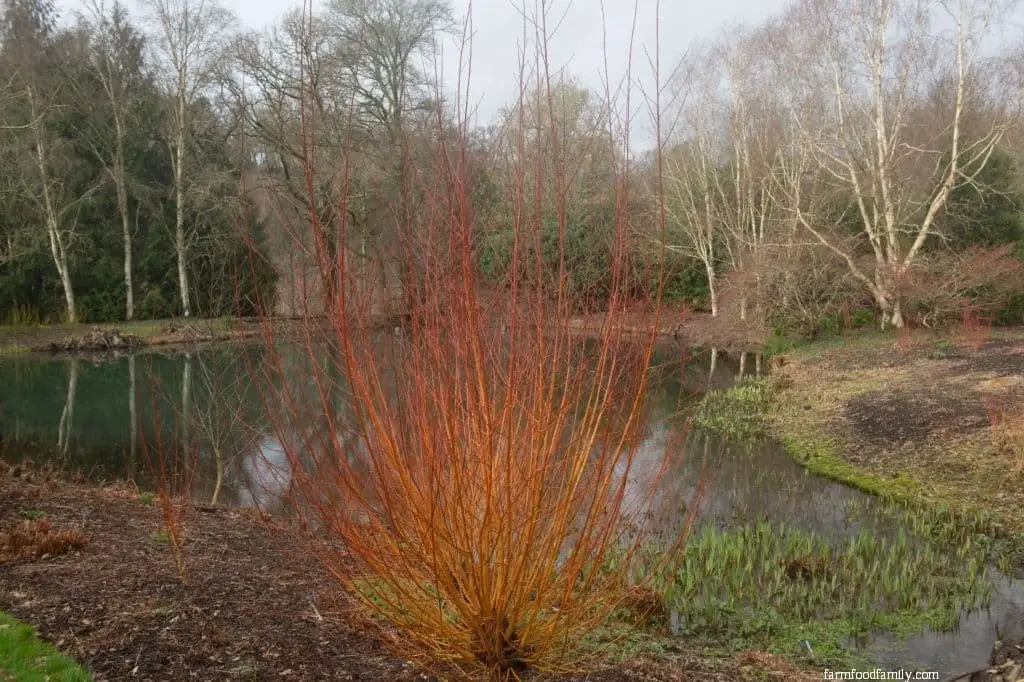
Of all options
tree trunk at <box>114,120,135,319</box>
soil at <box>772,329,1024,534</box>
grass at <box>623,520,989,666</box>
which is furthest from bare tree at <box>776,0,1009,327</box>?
tree trunk at <box>114,120,135,319</box>

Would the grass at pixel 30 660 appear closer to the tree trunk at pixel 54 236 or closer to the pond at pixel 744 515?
the pond at pixel 744 515

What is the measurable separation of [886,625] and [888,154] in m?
15.0

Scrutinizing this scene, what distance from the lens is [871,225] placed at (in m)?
18.9

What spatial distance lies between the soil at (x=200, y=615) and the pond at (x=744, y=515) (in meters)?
0.69

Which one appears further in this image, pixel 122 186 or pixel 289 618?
pixel 122 186

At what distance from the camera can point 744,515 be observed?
24.9 feet

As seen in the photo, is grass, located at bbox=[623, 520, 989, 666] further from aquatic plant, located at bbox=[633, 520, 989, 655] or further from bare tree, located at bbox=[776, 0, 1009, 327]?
bare tree, located at bbox=[776, 0, 1009, 327]

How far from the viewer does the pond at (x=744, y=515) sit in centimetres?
482

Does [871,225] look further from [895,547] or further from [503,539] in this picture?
[503,539]

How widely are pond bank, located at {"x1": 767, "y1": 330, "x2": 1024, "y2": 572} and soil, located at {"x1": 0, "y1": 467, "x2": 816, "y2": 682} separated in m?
4.79

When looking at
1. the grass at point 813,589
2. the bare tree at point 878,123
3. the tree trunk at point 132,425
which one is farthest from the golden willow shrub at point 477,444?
the bare tree at point 878,123

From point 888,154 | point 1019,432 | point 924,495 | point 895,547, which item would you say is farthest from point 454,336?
point 888,154

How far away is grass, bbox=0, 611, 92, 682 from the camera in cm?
325

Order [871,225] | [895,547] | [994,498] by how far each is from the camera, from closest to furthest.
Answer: [895,547] → [994,498] → [871,225]
